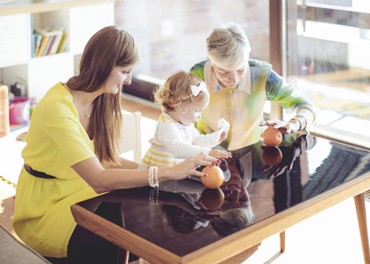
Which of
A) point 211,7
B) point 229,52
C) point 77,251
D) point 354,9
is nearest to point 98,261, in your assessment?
point 77,251

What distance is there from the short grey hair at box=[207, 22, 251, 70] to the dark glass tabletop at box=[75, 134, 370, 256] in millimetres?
324

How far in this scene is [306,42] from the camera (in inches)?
174

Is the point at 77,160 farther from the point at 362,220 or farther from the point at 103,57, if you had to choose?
the point at 362,220

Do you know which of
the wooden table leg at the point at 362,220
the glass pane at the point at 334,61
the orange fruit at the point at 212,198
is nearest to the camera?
the orange fruit at the point at 212,198

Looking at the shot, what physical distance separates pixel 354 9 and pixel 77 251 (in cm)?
223

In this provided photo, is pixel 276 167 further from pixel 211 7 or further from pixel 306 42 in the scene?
pixel 211 7

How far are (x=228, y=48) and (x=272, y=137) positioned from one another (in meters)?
0.36

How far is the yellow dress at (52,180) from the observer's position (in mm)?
2518

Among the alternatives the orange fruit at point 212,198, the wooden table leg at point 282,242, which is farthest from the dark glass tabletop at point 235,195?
the wooden table leg at point 282,242

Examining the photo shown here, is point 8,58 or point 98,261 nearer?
point 98,261

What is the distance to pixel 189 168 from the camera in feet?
7.96

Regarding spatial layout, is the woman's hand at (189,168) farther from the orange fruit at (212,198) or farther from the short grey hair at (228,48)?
the short grey hair at (228,48)

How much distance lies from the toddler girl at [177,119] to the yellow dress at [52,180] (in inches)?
9.2

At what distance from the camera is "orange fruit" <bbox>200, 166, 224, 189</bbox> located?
7.93 ft
